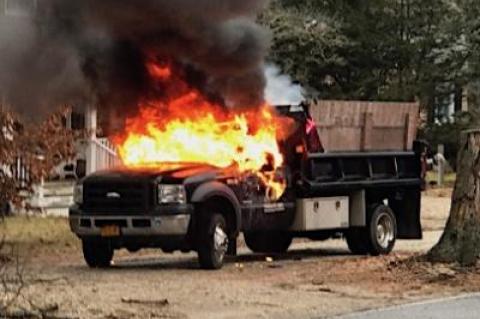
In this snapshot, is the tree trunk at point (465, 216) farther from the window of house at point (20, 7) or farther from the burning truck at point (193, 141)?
the window of house at point (20, 7)

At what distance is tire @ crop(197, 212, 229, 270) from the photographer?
1446 cm

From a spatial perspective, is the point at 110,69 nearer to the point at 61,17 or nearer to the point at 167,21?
the point at 167,21

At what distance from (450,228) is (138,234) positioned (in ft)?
12.4

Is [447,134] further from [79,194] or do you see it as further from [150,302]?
[150,302]

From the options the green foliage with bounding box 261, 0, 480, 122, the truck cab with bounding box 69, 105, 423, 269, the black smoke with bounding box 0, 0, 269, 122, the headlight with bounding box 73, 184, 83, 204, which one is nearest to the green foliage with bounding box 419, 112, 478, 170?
the green foliage with bounding box 261, 0, 480, 122

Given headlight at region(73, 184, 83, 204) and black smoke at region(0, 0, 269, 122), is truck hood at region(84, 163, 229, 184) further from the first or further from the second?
black smoke at region(0, 0, 269, 122)

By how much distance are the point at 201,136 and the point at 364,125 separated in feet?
9.18

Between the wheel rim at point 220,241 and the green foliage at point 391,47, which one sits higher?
the green foliage at point 391,47

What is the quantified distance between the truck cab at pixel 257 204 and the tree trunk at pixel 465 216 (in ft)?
7.40

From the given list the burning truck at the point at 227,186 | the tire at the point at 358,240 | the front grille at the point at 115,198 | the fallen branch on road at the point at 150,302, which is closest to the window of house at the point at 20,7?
the fallen branch on road at the point at 150,302

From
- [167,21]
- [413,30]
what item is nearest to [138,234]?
[167,21]

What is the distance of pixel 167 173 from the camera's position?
14477 mm

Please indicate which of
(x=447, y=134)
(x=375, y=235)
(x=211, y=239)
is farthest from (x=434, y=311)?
(x=447, y=134)

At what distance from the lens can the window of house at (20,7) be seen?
10.3 meters
